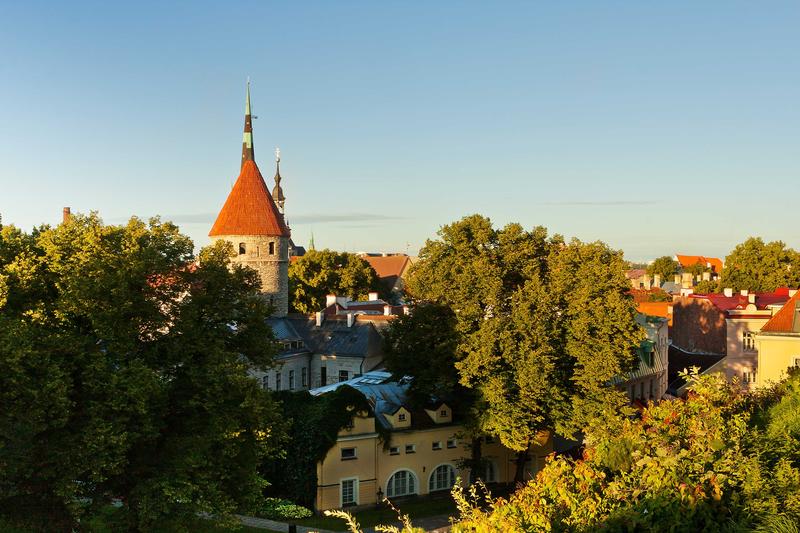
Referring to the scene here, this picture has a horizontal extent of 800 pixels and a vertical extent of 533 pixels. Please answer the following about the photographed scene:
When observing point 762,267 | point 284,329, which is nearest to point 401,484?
point 284,329

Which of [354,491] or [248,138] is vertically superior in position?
[248,138]

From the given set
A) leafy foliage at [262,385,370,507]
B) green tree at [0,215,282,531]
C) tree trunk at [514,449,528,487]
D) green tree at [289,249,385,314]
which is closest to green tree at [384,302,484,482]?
tree trunk at [514,449,528,487]

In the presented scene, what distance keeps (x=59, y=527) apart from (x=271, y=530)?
9.25 m

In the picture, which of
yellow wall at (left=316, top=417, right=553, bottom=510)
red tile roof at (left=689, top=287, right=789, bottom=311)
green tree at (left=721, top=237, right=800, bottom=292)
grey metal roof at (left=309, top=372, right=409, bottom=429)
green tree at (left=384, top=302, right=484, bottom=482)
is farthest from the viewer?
green tree at (left=721, top=237, right=800, bottom=292)

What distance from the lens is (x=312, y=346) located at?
54.8 metres

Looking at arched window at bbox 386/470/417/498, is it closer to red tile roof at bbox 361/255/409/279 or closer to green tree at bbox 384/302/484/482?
green tree at bbox 384/302/484/482

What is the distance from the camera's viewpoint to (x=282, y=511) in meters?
34.1

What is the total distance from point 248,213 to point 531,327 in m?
27.9

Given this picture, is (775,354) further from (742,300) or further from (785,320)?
(742,300)

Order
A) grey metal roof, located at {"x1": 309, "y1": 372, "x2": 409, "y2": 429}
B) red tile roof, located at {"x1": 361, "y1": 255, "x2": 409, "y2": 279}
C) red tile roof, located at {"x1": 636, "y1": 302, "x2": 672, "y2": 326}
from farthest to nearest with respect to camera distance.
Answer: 1. red tile roof, located at {"x1": 361, "y1": 255, "x2": 409, "y2": 279}
2. red tile roof, located at {"x1": 636, "y1": 302, "x2": 672, "y2": 326}
3. grey metal roof, located at {"x1": 309, "y1": 372, "x2": 409, "y2": 429}

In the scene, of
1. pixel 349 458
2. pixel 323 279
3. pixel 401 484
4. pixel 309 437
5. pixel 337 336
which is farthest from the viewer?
pixel 323 279

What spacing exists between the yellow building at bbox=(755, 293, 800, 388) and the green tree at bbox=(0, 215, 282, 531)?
28.0m

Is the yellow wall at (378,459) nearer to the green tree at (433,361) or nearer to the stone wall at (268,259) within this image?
the green tree at (433,361)

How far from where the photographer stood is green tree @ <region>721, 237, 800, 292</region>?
9488cm
